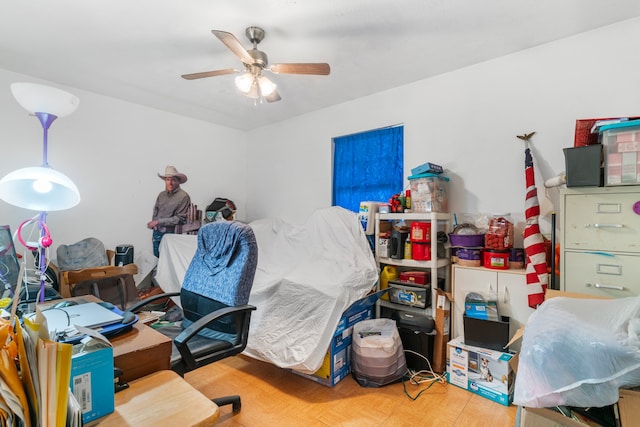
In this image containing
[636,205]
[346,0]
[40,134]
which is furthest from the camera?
[40,134]

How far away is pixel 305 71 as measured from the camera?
217 cm

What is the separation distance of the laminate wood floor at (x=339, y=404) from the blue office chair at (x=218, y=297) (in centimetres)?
22

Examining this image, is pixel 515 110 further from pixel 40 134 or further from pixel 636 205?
pixel 40 134

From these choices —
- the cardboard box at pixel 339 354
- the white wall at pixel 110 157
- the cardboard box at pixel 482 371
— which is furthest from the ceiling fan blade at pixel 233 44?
the cardboard box at pixel 482 371

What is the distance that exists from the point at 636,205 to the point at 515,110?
1.19 metres

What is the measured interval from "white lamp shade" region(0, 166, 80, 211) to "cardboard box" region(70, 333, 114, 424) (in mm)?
988

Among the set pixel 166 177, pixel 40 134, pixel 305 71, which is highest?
pixel 305 71

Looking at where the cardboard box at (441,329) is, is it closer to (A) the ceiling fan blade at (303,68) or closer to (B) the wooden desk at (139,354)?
(A) the ceiling fan blade at (303,68)

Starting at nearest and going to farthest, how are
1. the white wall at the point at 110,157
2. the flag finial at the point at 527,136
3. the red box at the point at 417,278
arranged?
the flag finial at the point at 527,136 → the red box at the point at 417,278 → the white wall at the point at 110,157

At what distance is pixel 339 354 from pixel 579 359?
5.01 feet

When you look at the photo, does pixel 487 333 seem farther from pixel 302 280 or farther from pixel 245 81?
pixel 245 81

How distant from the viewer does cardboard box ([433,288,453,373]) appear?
2451 millimetres

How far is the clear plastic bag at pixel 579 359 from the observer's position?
1.08m

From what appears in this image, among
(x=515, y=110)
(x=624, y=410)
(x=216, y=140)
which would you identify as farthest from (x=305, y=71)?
(x=216, y=140)
